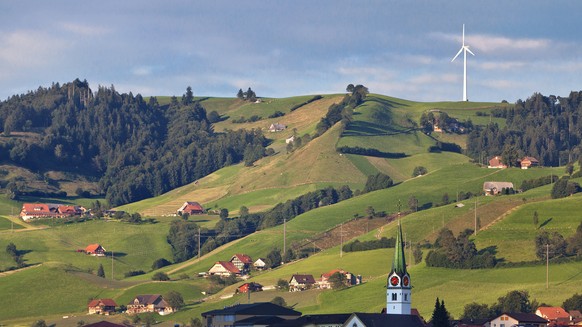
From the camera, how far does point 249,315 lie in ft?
439

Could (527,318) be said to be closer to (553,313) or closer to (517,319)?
(517,319)

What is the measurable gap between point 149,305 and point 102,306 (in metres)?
6.61

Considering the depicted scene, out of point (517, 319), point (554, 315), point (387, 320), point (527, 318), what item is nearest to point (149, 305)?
point (554, 315)

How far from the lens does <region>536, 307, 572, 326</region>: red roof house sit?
140 metres

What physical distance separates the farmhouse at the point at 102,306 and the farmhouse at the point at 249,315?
148ft

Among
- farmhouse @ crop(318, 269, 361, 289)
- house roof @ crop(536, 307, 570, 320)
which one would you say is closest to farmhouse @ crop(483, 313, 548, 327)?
house roof @ crop(536, 307, 570, 320)

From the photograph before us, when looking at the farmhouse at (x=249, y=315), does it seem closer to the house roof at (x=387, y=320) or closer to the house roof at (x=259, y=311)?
the house roof at (x=259, y=311)

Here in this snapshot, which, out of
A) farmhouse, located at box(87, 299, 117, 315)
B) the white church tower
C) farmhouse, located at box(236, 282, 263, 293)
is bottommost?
farmhouse, located at box(87, 299, 117, 315)

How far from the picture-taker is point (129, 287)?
654 ft

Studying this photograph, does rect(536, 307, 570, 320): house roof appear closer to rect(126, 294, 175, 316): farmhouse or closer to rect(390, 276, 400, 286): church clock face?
rect(390, 276, 400, 286): church clock face

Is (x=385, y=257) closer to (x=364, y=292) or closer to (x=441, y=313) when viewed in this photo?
(x=364, y=292)

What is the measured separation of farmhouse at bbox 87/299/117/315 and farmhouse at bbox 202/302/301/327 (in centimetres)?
4519

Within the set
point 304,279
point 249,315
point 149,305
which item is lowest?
point 149,305

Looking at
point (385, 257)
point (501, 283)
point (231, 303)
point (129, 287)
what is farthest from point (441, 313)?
point (129, 287)
